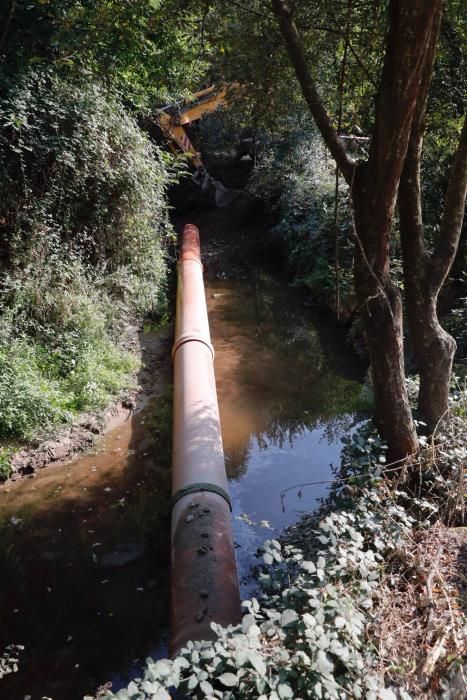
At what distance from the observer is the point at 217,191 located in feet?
55.5

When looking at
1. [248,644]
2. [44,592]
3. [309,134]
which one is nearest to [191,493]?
[44,592]

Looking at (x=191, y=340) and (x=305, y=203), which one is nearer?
(x=191, y=340)

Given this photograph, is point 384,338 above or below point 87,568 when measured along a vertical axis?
above

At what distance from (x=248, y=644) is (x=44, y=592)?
95.9 inches

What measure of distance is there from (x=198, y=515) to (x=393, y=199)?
247cm

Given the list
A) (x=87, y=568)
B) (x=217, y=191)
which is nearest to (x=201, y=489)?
(x=87, y=568)

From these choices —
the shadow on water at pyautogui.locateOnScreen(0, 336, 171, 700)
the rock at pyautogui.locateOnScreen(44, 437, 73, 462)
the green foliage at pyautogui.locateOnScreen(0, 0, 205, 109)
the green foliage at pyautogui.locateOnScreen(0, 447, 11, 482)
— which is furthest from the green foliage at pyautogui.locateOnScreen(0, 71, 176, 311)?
the shadow on water at pyautogui.locateOnScreen(0, 336, 171, 700)

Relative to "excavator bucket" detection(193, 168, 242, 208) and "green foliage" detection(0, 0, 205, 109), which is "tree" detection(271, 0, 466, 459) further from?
"excavator bucket" detection(193, 168, 242, 208)

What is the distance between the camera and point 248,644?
227cm

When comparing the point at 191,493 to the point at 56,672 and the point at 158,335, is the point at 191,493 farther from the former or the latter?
the point at 158,335

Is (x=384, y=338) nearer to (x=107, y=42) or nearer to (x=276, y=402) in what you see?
(x=276, y=402)

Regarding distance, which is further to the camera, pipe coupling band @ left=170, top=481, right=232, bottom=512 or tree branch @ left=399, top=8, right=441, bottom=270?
pipe coupling band @ left=170, top=481, right=232, bottom=512

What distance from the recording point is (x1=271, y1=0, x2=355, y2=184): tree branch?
12.4ft

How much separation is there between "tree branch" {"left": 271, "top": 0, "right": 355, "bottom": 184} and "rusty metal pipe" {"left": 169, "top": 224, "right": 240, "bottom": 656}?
232 centimetres
